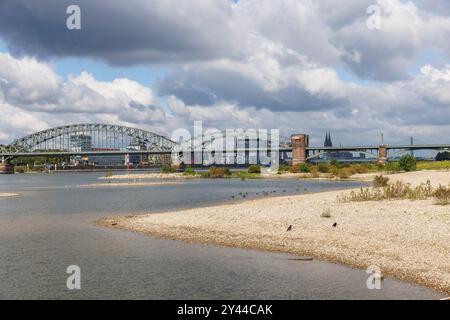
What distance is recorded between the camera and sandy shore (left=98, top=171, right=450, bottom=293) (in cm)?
1923

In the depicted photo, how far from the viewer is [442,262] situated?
1841cm

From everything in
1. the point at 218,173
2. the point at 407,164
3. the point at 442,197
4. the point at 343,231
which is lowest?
the point at 218,173

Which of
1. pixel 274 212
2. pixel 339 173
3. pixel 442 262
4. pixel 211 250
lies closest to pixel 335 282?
pixel 442 262

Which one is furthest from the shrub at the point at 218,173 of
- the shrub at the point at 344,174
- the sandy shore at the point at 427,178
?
the sandy shore at the point at 427,178

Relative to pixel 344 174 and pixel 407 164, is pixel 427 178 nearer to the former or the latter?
pixel 407 164

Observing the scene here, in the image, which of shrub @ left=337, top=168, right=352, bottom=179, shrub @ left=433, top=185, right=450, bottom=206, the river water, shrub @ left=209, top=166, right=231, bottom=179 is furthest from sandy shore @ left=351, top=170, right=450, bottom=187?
shrub @ left=209, top=166, right=231, bottom=179

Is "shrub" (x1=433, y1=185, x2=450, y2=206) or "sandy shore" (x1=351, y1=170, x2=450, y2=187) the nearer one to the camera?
"shrub" (x1=433, y1=185, x2=450, y2=206)

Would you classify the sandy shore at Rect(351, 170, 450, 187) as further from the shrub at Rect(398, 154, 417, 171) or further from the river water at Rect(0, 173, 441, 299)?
the river water at Rect(0, 173, 441, 299)

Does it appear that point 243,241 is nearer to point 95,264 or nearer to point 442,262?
point 95,264

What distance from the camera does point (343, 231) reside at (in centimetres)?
2542

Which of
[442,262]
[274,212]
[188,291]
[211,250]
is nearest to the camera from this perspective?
[188,291]

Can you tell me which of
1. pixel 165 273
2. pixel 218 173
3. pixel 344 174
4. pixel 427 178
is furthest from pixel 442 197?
pixel 218 173
